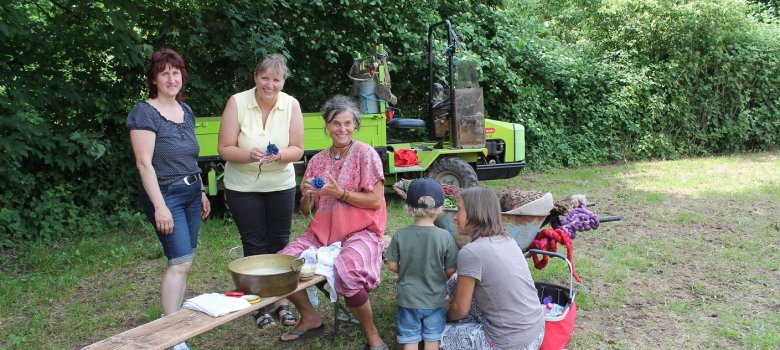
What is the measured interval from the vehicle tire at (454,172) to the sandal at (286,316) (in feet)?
11.3

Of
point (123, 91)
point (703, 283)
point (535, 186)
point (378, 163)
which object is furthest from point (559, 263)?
point (123, 91)

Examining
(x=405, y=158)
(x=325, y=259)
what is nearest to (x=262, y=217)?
(x=325, y=259)

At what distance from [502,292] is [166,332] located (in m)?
1.42

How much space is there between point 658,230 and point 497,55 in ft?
14.7

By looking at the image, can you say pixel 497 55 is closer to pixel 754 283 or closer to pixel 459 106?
pixel 459 106

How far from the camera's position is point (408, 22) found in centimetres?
863

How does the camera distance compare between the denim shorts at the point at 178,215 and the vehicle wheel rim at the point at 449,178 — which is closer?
the denim shorts at the point at 178,215

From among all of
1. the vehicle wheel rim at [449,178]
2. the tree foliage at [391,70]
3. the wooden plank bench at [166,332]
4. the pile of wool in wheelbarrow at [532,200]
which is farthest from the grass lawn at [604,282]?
the wooden plank bench at [166,332]

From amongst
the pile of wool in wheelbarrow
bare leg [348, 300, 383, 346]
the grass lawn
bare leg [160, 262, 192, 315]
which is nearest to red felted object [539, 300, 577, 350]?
the grass lawn

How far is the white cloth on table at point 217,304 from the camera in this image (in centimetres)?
248

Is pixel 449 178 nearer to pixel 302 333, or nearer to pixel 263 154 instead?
pixel 302 333

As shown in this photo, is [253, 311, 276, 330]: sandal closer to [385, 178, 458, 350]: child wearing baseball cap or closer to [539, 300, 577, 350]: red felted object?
A: [385, 178, 458, 350]: child wearing baseball cap

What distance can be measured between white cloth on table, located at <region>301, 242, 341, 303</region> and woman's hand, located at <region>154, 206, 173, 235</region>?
655 mm

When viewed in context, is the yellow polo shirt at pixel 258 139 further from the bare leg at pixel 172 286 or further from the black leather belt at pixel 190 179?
the bare leg at pixel 172 286
